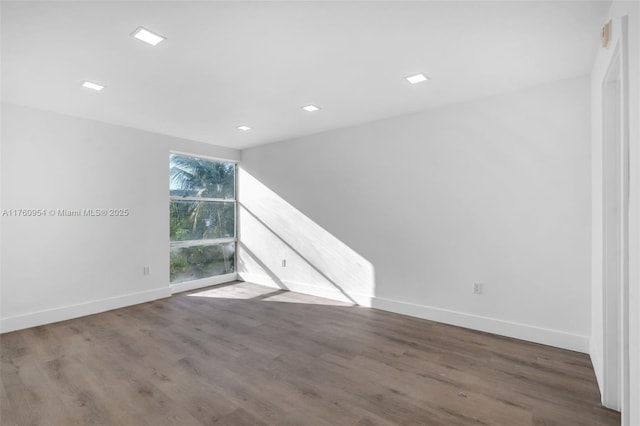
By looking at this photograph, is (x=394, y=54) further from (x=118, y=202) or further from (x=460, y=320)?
(x=118, y=202)

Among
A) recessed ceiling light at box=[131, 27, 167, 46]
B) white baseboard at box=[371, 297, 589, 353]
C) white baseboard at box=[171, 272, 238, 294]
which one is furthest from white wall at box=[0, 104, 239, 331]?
white baseboard at box=[371, 297, 589, 353]

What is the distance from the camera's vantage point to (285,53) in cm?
237

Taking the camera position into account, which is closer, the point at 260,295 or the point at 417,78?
the point at 417,78

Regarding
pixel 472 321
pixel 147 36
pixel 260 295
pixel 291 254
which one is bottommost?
pixel 260 295

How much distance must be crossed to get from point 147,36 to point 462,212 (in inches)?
133

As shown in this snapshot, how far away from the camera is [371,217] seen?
420 centimetres

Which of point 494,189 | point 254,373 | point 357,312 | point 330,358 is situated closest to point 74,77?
point 254,373

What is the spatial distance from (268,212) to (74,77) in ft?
10.8

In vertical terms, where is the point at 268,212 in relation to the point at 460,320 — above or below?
above

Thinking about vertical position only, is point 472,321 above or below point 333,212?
below

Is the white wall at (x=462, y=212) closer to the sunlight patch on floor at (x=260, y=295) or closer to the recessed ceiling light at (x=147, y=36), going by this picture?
the sunlight patch on floor at (x=260, y=295)

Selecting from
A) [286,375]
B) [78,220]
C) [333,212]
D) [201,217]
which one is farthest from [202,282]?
[286,375]

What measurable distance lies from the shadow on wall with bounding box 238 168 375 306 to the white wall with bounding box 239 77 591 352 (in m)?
0.03

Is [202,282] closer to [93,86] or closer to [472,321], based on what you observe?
[93,86]
